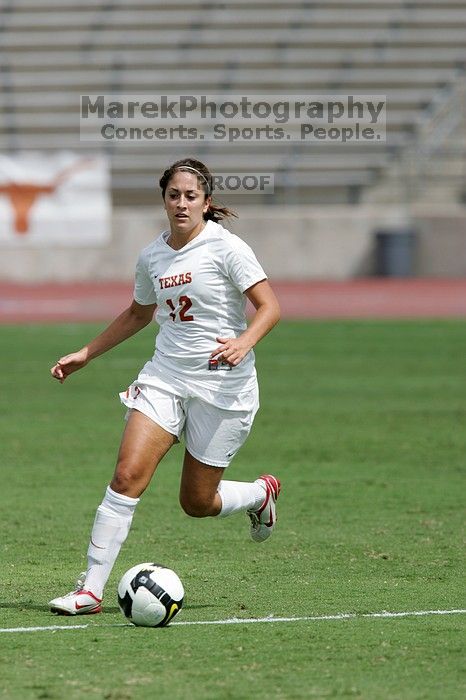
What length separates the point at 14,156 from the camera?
28.6 m

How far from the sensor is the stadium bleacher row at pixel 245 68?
102 feet

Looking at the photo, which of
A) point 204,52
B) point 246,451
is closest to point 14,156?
point 204,52

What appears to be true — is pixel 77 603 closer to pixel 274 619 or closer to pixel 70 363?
pixel 274 619

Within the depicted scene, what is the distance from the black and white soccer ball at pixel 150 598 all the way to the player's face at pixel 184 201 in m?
1.63

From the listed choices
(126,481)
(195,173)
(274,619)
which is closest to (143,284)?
(195,173)

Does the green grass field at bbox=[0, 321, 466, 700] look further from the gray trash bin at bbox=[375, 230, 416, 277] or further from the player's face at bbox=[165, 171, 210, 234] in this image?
the gray trash bin at bbox=[375, 230, 416, 277]

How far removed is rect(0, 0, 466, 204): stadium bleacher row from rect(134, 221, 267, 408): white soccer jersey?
24449mm

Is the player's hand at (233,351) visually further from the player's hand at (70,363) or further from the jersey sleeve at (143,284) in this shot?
the player's hand at (70,363)

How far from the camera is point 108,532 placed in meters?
6.08

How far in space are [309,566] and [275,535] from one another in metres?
0.95

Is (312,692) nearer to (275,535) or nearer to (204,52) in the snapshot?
(275,535)

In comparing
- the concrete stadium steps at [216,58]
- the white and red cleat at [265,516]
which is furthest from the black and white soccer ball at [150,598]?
the concrete stadium steps at [216,58]

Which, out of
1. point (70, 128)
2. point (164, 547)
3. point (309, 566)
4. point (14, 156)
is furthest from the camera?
point (70, 128)

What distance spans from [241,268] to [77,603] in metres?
1.71
